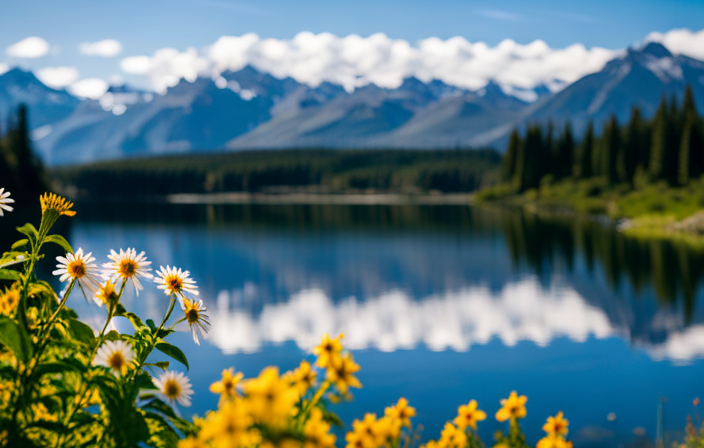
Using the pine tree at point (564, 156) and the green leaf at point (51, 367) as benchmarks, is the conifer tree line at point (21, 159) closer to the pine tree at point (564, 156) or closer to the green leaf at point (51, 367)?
the green leaf at point (51, 367)

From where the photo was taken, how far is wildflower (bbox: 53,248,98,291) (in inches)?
104

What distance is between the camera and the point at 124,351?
2836 millimetres

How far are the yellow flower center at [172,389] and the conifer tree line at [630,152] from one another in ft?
198

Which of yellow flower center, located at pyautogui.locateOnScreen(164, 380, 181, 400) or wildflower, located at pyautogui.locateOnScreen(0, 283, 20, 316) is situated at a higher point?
wildflower, located at pyautogui.locateOnScreen(0, 283, 20, 316)

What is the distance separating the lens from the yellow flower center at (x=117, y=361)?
2.75 meters

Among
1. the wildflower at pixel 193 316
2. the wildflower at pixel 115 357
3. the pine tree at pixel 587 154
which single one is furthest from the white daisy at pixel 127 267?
the pine tree at pixel 587 154

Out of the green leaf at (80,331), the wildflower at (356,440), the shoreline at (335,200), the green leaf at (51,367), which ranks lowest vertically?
the wildflower at (356,440)

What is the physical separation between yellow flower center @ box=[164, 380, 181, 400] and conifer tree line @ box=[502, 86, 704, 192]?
198ft

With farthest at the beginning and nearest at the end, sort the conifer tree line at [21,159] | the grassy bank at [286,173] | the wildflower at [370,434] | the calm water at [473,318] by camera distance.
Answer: the grassy bank at [286,173], the conifer tree line at [21,159], the calm water at [473,318], the wildflower at [370,434]

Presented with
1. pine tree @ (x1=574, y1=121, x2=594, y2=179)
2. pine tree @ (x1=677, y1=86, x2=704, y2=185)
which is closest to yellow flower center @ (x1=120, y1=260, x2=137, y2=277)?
pine tree @ (x1=677, y1=86, x2=704, y2=185)

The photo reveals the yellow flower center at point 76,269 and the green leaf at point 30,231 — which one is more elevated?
the green leaf at point 30,231

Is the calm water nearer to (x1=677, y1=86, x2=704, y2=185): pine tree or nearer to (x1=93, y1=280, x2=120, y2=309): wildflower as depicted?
(x1=93, y1=280, x2=120, y2=309): wildflower

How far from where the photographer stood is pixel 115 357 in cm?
279

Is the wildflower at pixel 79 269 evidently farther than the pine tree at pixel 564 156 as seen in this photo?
No
